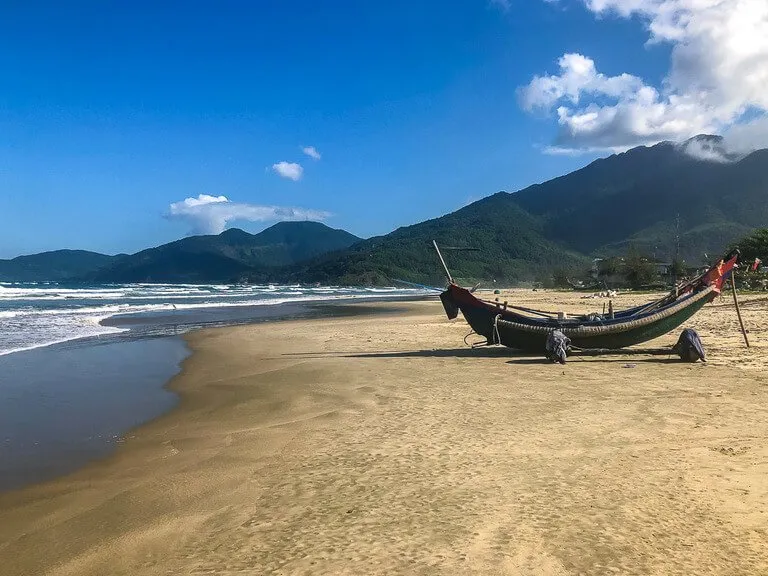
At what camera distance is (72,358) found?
1384 centimetres

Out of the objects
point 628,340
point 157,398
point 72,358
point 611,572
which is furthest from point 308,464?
point 72,358

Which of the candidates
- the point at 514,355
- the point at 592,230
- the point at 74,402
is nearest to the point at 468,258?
the point at 592,230

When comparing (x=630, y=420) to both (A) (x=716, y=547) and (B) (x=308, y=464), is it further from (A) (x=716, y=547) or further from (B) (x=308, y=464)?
(B) (x=308, y=464)

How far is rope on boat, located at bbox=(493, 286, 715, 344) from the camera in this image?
12.5 m

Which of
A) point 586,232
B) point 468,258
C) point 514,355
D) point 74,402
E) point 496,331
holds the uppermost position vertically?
point 586,232

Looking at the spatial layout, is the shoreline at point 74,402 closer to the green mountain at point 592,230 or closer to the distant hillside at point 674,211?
the green mountain at point 592,230

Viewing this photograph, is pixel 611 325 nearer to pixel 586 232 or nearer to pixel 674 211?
pixel 674 211

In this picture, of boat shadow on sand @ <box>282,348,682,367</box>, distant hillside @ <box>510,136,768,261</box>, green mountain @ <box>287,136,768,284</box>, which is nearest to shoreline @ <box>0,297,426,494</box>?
boat shadow on sand @ <box>282,348,682,367</box>

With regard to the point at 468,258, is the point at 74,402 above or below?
below

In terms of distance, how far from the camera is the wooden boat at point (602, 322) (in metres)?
12.6

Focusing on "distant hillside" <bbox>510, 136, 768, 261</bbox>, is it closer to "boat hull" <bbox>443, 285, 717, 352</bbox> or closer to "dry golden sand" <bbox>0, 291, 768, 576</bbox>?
"boat hull" <bbox>443, 285, 717, 352</bbox>

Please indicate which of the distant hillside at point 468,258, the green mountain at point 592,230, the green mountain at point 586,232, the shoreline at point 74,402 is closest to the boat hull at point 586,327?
the shoreline at point 74,402

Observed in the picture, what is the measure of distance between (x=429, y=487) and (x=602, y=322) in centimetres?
917

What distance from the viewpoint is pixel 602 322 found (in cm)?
1266
